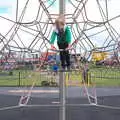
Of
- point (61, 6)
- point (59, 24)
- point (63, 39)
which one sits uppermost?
point (61, 6)

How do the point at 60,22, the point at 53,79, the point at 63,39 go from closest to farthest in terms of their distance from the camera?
the point at 60,22 < the point at 63,39 < the point at 53,79

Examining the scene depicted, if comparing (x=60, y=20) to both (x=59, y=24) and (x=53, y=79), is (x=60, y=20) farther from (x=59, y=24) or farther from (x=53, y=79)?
(x=53, y=79)

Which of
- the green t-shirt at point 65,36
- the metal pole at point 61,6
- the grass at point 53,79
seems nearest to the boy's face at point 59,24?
the green t-shirt at point 65,36

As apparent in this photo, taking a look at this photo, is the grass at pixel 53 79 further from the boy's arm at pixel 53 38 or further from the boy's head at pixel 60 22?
the boy's head at pixel 60 22

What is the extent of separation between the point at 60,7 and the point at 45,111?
6090 millimetres

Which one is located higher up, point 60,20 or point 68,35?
point 60,20

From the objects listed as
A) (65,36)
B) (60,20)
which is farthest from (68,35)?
(60,20)

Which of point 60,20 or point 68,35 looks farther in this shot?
point 68,35

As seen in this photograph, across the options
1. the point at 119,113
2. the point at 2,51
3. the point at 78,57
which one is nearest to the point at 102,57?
the point at 78,57

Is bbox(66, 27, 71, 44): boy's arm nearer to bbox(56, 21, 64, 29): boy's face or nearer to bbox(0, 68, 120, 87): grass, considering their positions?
bbox(56, 21, 64, 29): boy's face

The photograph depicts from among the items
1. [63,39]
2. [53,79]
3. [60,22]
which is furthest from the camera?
[53,79]

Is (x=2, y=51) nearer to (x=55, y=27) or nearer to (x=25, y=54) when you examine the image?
(x=25, y=54)

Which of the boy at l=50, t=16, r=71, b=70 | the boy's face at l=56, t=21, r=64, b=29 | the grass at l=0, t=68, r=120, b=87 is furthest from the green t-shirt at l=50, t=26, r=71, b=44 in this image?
the grass at l=0, t=68, r=120, b=87

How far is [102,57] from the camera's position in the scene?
530 centimetres
